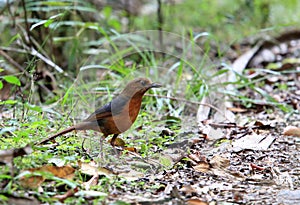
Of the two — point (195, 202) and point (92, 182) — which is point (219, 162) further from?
point (92, 182)

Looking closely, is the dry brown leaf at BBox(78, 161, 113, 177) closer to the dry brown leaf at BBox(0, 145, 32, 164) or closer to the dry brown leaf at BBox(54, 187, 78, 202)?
the dry brown leaf at BBox(54, 187, 78, 202)

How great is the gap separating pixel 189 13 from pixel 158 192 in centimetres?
659

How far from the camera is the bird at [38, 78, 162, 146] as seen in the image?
11.8 ft

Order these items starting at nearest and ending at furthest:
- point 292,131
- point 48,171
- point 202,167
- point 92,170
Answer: point 48,171 < point 92,170 < point 202,167 < point 292,131

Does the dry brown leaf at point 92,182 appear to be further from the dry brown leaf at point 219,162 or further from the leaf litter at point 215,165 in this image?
the dry brown leaf at point 219,162

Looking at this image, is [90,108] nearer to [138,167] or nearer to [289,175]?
[138,167]

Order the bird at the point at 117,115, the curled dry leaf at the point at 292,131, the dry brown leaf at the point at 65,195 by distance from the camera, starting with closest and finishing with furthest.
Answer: the dry brown leaf at the point at 65,195 → the bird at the point at 117,115 → the curled dry leaf at the point at 292,131

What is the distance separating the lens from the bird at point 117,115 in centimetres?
358

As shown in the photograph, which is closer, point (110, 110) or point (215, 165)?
point (215, 165)

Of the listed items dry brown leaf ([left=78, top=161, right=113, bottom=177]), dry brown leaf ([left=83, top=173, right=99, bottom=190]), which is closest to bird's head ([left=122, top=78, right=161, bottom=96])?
dry brown leaf ([left=78, top=161, right=113, bottom=177])

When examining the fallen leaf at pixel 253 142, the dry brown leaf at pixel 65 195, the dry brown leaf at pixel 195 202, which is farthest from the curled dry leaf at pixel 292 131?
the dry brown leaf at pixel 65 195

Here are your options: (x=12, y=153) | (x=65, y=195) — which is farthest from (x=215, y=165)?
(x=12, y=153)

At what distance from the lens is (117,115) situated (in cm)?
359

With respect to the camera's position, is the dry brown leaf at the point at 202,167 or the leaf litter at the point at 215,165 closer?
the leaf litter at the point at 215,165
